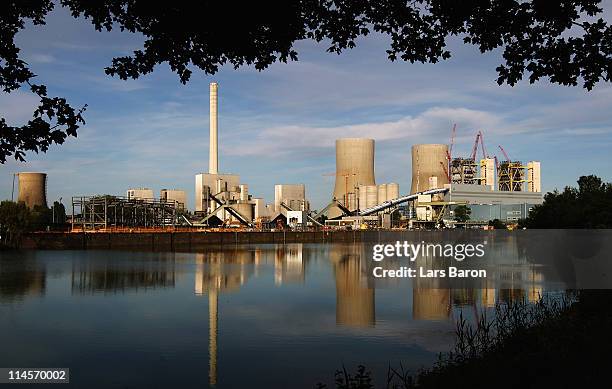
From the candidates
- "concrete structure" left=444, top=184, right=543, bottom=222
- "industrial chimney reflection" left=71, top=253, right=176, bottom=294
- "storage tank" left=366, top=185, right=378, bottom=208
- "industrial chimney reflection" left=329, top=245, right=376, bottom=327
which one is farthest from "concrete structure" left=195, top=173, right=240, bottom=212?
"industrial chimney reflection" left=329, top=245, right=376, bottom=327

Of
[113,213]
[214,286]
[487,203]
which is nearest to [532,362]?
[214,286]

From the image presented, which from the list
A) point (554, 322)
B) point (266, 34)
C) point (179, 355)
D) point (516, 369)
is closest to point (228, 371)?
point (179, 355)

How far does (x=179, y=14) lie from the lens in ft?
26.4

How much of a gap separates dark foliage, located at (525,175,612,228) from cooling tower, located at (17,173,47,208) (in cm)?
10317

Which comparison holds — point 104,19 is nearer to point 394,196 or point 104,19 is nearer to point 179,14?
point 179,14

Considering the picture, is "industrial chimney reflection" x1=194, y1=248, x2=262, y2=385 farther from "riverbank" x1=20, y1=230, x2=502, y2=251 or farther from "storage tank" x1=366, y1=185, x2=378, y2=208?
"storage tank" x1=366, y1=185, x2=378, y2=208

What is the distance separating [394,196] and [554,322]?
18538 cm

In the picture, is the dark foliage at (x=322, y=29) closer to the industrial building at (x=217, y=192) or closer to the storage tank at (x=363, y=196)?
the industrial building at (x=217, y=192)

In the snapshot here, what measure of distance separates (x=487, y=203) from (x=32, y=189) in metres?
123

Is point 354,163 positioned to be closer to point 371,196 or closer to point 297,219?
point 297,219

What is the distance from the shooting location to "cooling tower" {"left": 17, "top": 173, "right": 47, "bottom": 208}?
127 metres

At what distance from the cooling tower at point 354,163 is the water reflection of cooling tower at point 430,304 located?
136m

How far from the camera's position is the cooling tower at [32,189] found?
127m

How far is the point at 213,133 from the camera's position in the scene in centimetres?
15850
